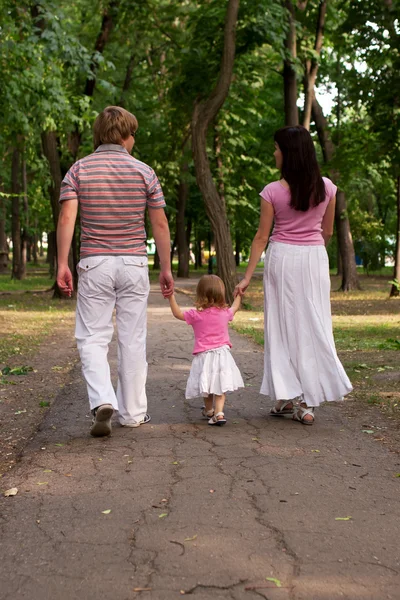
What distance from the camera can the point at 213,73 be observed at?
19.9 meters

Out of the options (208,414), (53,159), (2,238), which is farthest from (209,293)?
(2,238)

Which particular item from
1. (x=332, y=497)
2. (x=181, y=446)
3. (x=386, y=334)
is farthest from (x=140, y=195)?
(x=386, y=334)

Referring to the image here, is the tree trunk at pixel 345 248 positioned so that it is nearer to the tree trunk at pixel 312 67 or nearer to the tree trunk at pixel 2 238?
the tree trunk at pixel 312 67

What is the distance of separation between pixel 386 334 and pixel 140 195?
28.5 ft

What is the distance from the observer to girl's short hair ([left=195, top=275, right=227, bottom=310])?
645 centimetres

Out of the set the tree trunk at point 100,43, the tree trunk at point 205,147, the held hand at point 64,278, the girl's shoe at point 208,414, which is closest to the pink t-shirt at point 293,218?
the girl's shoe at point 208,414

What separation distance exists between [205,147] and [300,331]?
13.5 metres

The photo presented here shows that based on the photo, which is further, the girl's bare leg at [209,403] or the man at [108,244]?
the girl's bare leg at [209,403]

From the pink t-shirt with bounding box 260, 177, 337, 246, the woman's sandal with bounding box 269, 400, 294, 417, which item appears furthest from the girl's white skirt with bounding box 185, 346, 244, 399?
Answer: the pink t-shirt with bounding box 260, 177, 337, 246

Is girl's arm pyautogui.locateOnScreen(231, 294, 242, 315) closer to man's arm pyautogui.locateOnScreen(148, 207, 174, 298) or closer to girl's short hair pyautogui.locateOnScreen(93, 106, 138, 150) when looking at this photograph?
man's arm pyautogui.locateOnScreen(148, 207, 174, 298)

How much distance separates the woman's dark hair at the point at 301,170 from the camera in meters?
6.43

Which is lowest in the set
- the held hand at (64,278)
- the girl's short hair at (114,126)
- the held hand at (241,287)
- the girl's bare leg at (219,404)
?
the girl's bare leg at (219,404)

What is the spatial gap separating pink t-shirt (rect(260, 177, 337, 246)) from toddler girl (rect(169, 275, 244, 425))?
606mm

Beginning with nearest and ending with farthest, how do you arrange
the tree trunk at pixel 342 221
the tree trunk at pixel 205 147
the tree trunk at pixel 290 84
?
the tree trunk at pixel 205 147 < the tree trunk at pixel 290 84 < the tree trunk at pixel 342 221
